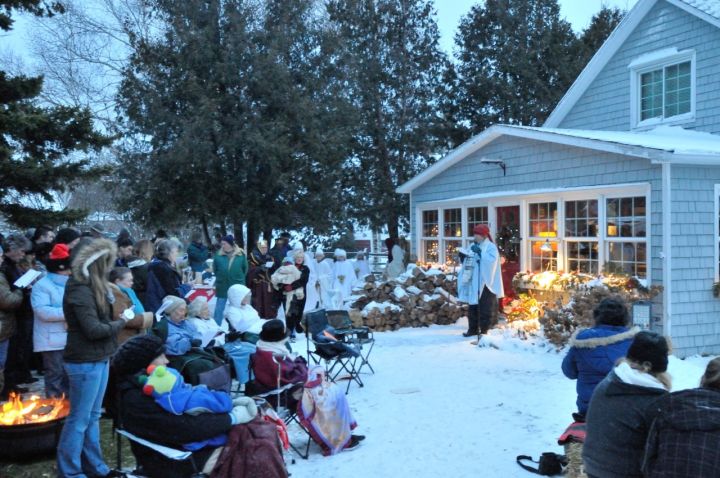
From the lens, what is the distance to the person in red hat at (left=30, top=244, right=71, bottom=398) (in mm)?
4785

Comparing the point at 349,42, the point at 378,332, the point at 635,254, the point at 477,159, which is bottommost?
the point at 378,332

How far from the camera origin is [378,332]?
1135 centimetres

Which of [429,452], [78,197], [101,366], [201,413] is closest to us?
[201,413]

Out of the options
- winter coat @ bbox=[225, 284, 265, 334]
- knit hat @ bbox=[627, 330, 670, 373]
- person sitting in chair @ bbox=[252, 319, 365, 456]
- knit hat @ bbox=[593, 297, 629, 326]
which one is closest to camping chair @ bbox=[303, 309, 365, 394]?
winter coat @ bbox=[225, 284, 265, 334]

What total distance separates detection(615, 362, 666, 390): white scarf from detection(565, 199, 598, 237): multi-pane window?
7410mm

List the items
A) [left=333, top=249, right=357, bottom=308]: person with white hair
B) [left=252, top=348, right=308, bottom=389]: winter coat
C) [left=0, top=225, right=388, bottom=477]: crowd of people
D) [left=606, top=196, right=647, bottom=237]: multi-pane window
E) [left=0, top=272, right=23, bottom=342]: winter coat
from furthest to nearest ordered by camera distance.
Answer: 1. [left=333, top=249, right=357, bottom=308]: person with white hair
2. [left=606, top=196, right=647, bottom=237]: multi-pane window
3. [left=0, top=272, right=23, bottom=342]: winter coat
4. [left=252, top=348, right=308, bottom=389]: winter coat
5. [left=0, top=225, right=388, bottom=477]: crowd of people

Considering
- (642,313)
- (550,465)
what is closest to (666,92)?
(642,313)

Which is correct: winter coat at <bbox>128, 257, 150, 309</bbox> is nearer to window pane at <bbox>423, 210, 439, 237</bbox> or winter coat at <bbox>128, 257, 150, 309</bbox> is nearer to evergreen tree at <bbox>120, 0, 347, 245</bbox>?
window pane at <bbox>423, 210, 439, 237</bbox>

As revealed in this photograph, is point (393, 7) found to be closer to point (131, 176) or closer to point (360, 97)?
point (360, 97)

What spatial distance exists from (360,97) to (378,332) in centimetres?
1409

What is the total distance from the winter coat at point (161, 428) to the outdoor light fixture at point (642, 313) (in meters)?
6.22

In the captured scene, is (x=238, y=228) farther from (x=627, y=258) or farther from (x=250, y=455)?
(x=250, y=455)

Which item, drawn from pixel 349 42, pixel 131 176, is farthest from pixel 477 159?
pixel 349 42

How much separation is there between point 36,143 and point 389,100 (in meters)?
17.4
